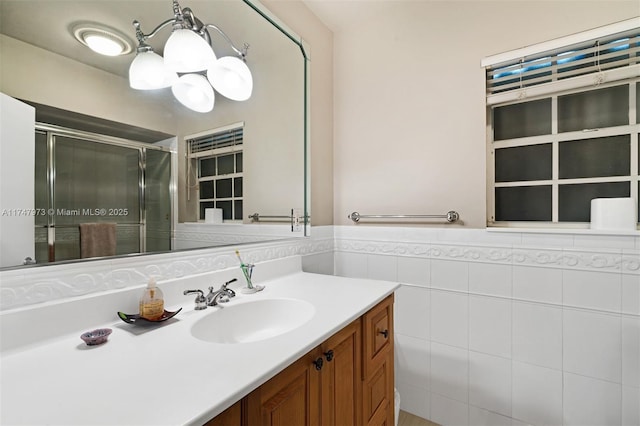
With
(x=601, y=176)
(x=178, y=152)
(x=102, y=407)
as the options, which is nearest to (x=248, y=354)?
(x=102, y=407)

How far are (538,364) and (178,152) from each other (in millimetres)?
1986

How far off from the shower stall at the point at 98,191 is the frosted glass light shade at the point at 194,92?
235 millimetres

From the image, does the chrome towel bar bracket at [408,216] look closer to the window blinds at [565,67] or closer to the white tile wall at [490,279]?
the white tile wall at [490,279]

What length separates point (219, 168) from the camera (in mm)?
1352

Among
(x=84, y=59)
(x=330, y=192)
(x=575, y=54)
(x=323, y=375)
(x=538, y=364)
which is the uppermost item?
(x=575, y=54)

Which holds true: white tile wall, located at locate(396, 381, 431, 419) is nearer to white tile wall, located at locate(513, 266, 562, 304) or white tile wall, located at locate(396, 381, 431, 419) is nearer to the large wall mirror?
white tile wall, located at locate(513, 266, 562, 304)

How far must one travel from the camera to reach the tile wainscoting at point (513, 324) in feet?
4.40

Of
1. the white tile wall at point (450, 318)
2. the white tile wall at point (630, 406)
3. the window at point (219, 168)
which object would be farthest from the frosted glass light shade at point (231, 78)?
the white tile wall at point (630, 406)

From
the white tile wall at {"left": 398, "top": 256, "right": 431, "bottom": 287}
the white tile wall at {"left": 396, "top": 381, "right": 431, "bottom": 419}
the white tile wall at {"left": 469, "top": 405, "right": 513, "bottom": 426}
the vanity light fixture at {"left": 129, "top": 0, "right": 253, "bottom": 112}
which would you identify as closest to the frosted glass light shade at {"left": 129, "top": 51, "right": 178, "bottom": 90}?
the vanity light fixture at {"left": 129, "top": 0, "right": 253, "bottom": 112}

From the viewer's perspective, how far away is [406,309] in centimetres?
183

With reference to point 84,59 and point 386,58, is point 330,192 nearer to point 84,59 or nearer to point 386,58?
point 386,58

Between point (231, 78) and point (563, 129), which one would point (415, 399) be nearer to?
point (563, 129)

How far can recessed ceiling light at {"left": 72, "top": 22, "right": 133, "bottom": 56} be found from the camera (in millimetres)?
904

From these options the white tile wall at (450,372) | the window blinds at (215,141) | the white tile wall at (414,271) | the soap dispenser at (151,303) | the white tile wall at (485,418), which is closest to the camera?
the soap dispenser at (151,303)
